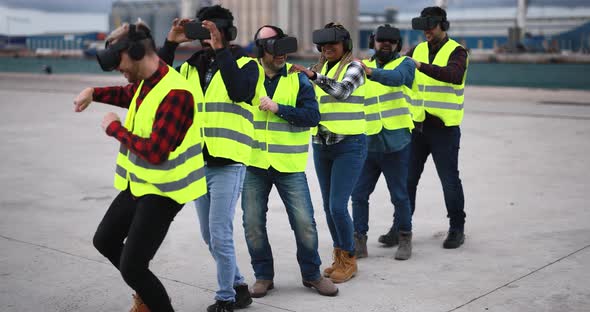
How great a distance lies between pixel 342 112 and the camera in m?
5.78

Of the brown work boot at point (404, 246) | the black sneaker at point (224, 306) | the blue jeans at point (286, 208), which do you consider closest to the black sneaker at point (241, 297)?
the black sneaker at point (224, 306)

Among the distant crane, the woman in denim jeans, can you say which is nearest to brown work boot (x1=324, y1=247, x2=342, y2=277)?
the woman in denim jeans

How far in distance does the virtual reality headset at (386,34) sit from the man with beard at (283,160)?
1.15 meters

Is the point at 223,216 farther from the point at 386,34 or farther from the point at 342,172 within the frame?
the point at 386,34

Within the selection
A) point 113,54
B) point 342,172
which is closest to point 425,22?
point 342,172

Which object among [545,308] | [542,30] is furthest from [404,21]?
[545,308]

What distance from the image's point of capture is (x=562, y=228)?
7.53m

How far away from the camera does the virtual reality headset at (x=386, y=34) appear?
20.5 ft

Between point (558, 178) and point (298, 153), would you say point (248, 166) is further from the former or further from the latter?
point (558, 178)

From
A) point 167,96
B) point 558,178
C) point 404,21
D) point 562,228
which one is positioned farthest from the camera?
point 404,21

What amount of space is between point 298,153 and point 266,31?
2.73ft

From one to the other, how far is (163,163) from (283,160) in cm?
135

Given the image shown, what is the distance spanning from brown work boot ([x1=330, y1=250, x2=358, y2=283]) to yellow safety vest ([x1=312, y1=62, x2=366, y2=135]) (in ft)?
2.96

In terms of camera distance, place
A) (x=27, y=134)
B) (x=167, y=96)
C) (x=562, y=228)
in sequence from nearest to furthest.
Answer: (x=167, y=96) → (x=562, y=228) → (x=27, y=134)
